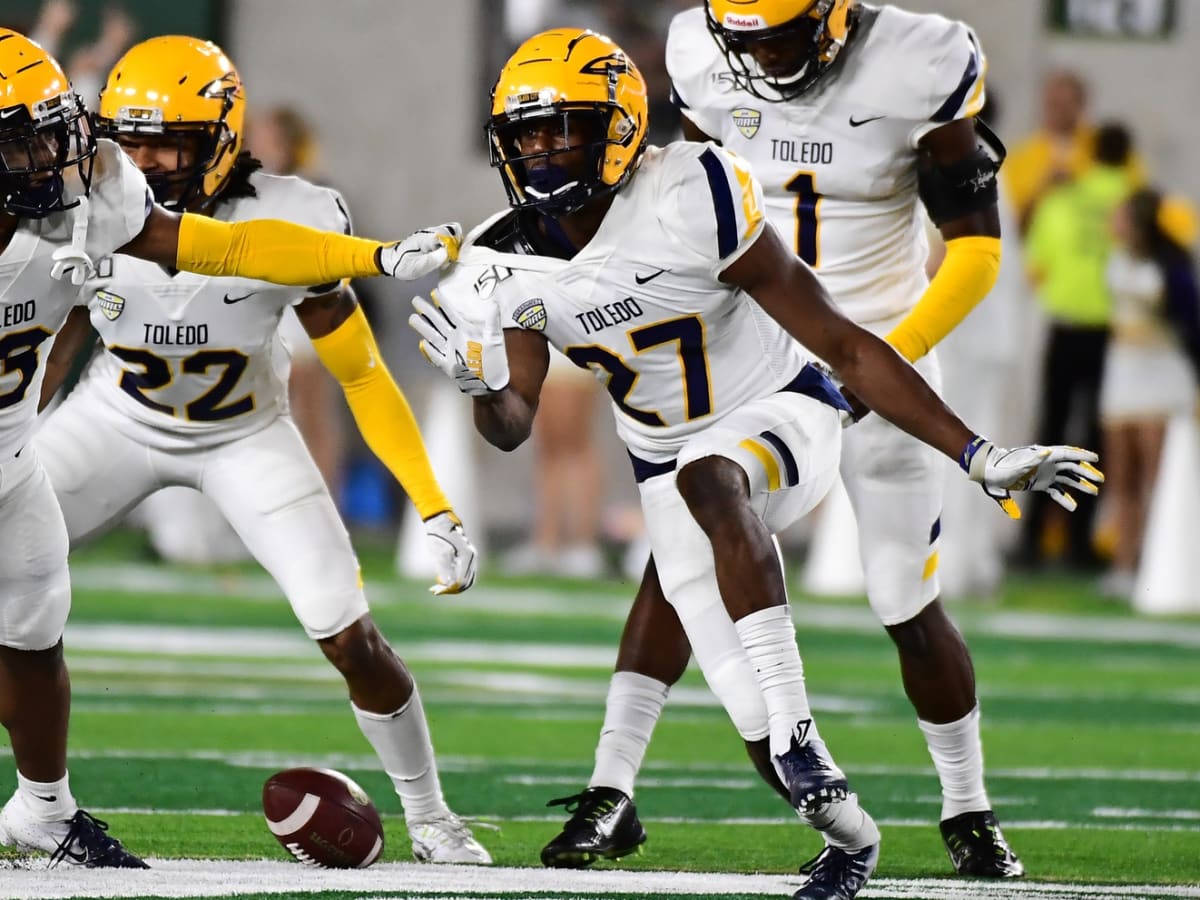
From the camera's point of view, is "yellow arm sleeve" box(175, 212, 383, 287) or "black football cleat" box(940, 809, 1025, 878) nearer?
"yellow arm sleeve" box(175, 212, 383, 287)

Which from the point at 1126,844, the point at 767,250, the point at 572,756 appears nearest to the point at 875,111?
the point at 767,250

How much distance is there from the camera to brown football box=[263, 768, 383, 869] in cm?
420

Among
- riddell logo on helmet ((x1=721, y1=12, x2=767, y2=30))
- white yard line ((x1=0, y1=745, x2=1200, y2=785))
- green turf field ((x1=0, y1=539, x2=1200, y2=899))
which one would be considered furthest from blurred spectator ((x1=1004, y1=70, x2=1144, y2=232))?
riddell logo on helmet ((x1=721, y1=12, x2=767, y2=30))

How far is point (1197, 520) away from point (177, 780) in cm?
566

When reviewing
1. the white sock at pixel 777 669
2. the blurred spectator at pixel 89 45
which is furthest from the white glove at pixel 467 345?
the blurred spectator at pixel 89 45

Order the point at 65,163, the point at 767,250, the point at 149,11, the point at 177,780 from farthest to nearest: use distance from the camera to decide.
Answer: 1. the point at 149,11
2. the point at 177,780
3. the point at 767,250
4. the point at 65,163

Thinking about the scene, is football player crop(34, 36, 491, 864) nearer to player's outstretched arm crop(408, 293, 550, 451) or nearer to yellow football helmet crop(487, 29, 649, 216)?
player's outstretched arm crop(408, 293, 550, 451)

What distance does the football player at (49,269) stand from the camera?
3.89 metres

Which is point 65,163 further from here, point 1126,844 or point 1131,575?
point 1131,575

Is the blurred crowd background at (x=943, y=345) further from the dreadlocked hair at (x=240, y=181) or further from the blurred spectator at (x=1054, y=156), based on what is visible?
the dreadlocked hair at (x=240, y=181)

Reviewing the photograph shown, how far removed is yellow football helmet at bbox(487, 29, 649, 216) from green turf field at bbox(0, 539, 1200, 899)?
4.36ft

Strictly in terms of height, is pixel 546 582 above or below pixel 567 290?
below

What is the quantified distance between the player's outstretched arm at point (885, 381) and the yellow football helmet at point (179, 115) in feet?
3.75

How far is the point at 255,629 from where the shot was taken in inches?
335
